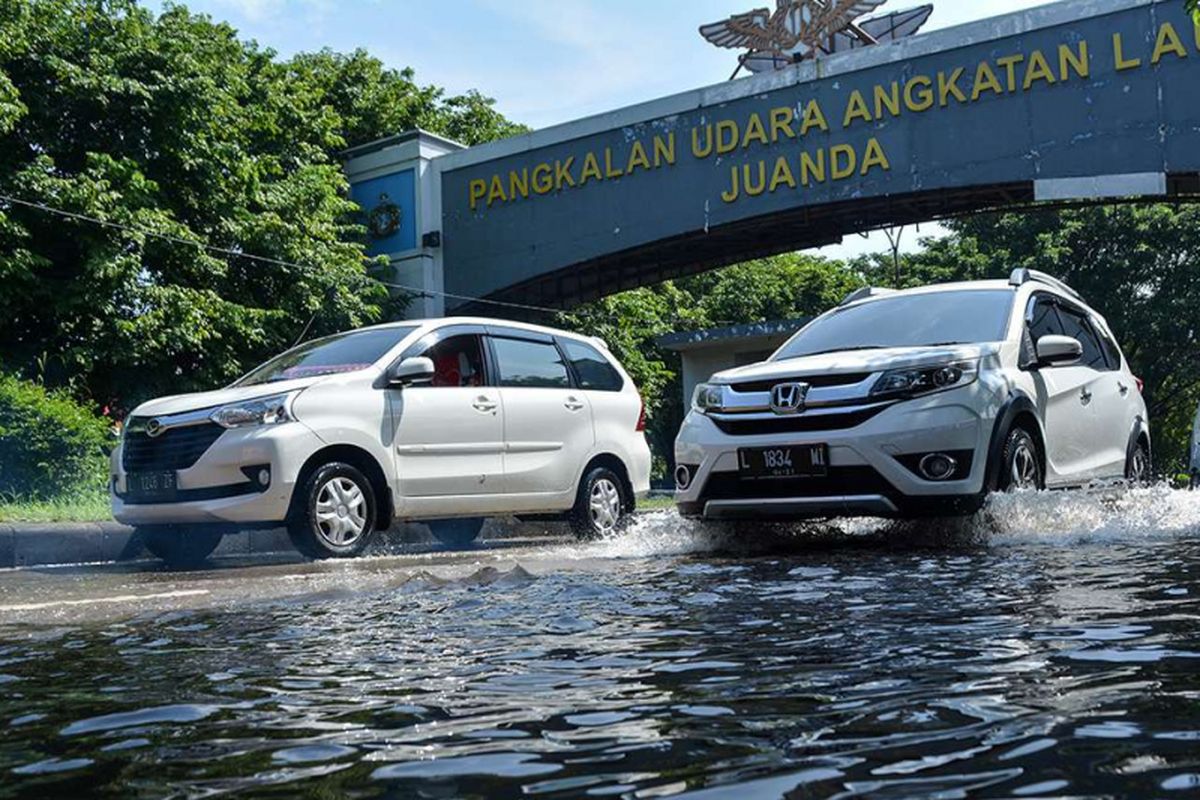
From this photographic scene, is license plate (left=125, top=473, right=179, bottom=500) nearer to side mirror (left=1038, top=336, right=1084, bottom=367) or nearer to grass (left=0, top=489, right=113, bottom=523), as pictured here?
grass (left=0, top=489, right=113, bottom=523)

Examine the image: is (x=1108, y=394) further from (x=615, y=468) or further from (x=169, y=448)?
(x=169, y=448)

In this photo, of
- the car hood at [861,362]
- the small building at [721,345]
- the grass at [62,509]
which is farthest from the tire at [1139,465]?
the small building at [721,345]

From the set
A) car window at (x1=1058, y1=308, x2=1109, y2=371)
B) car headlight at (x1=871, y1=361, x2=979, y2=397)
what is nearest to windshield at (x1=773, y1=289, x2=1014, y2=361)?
car headlight at (x1=871, y1=361, x2=979, y2=397)

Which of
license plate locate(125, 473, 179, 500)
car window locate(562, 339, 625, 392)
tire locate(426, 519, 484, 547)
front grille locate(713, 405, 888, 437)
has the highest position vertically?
car window locate(562, 339, 625, 392)

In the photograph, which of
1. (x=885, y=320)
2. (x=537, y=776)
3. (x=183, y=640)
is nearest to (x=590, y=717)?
(x=537, y=776)

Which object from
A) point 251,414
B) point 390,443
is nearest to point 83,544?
point 251,414

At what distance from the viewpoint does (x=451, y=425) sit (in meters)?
8.25

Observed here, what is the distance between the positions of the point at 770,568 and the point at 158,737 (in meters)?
3.36

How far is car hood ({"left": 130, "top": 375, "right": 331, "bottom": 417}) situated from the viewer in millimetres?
7426

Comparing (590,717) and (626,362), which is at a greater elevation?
(626,362)

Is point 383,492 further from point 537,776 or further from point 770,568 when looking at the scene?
point 537,776

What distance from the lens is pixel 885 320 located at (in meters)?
7.29

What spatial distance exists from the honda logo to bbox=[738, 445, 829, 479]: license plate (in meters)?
0.21

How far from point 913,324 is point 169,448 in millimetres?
4488
